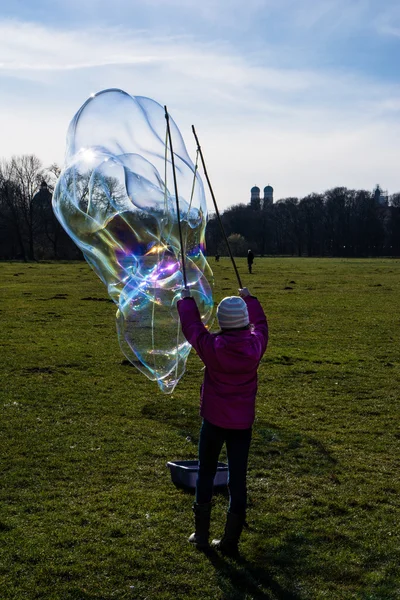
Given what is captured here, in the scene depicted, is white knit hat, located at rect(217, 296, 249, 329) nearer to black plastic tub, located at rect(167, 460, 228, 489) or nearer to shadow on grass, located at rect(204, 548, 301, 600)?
shadow on grass, located at rect(204, 548, 301, 600)

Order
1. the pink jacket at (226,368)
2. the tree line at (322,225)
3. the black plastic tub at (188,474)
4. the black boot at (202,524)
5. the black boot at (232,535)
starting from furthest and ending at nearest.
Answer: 1. the tree line at (322,225)
2. the black plastic tub at (188,474)
3. the black boot at (202,524)
4. the black boot at (232,535)
5. the pink jacket at (226,368)

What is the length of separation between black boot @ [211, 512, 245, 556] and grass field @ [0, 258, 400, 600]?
95 mm

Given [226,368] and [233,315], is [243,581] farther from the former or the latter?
[233,315]

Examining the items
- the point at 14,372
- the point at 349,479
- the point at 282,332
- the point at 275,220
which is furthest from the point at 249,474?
the point at 275,220

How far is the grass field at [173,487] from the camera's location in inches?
189

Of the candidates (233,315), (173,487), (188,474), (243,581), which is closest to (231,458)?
(243,581)

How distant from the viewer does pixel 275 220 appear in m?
122

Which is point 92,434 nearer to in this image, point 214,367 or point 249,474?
point 249,474

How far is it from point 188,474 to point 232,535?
133 centimetres

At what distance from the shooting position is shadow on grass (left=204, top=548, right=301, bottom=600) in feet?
15.0

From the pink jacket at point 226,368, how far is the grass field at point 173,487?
111 cm

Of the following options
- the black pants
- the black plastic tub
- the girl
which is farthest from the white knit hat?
the black plastic tub

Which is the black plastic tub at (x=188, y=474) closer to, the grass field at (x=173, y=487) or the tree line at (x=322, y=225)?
the grass field at (x=173, y=487)

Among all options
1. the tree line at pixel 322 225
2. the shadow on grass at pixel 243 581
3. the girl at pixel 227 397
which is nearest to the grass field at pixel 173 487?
the shadow on grass at pixel 243 581
